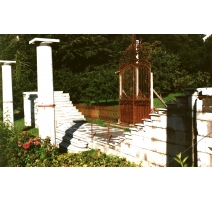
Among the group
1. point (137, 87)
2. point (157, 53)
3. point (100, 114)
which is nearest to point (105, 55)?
point (157, 53)

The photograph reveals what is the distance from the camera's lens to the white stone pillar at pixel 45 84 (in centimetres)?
793

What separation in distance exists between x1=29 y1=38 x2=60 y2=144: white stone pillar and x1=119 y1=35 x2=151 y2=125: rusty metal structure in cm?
484

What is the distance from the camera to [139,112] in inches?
467

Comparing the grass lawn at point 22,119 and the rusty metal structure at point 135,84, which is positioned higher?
the rusty metal structure at point 135,84

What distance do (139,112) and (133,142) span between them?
13.3ft

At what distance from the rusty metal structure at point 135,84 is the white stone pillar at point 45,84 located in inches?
190

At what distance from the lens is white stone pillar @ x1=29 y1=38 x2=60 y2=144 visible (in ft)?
26.0

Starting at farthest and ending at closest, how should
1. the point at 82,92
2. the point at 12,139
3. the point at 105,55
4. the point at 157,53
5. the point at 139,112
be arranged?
the point at 105,55 → the point at 157,53 → the point at 82,92 → the point at 139,112 → the point at 12,139

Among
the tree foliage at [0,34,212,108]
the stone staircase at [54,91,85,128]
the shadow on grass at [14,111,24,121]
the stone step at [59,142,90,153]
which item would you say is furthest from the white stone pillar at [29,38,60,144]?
the shadow on grass at [14,111,24,121]

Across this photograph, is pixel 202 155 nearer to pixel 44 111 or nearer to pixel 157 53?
pixel 44 111

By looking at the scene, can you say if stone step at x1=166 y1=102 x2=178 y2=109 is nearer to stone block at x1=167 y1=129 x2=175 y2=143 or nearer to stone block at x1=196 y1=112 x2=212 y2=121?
stone block at x1=167 y1=129 x2=175 y2=143

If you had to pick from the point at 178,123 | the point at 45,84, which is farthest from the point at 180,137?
the point at 45,84

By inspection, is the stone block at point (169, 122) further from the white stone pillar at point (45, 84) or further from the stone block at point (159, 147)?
the white stone pillar at point (45, 84)

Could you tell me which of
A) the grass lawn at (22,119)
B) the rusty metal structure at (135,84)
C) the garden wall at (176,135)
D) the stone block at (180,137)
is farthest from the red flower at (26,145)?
the grass lawn at (22,119)
